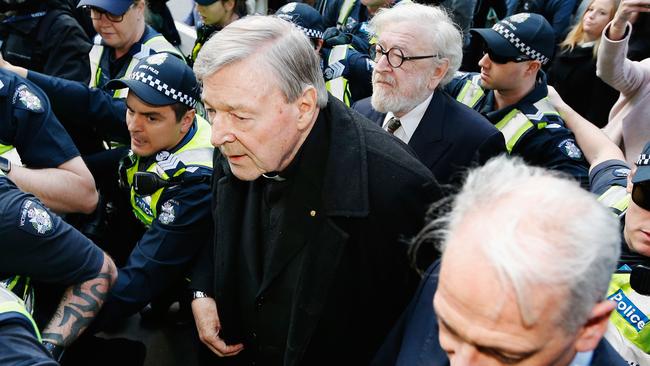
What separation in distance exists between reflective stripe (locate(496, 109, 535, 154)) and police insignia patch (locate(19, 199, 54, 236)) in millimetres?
2148

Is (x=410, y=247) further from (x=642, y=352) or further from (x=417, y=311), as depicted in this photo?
(x=642, y=352)

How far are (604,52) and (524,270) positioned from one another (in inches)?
99.3

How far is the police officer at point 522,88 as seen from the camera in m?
2.98

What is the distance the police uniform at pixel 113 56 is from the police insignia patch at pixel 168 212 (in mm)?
1509

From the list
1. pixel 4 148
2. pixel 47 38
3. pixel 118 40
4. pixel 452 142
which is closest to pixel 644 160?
pixel 452 142

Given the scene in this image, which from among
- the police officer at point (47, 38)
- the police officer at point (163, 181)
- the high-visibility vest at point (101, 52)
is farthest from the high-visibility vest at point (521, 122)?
the police officer at point (47, 38)

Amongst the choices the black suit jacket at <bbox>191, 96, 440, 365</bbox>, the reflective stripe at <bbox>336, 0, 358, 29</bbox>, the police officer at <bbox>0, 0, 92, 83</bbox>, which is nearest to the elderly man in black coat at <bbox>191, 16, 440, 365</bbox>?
the black suit jacket at <bbox>191, 96, 440, 365</bbox>

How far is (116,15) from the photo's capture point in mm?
3693

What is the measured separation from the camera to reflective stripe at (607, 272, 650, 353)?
6.05 ft

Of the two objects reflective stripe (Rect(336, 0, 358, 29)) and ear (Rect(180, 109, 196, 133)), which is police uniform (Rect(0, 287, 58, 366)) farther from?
reflective stripe (Rect(336, 0, 358, 29))

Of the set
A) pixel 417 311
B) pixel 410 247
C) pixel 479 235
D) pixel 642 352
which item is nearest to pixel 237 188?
pixel 410 247

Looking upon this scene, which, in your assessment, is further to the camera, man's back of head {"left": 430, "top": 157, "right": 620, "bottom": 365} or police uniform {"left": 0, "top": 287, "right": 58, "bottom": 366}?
police uniform {"left": 0, "top": 287, "right": 58, "bottom": 366}

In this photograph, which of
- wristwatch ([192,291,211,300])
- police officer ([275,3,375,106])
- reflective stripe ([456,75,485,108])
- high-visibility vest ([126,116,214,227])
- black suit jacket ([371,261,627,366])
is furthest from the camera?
police officer ([275,3,375,106])

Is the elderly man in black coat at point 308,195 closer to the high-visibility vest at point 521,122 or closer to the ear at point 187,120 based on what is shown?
the ear at point 187,120
